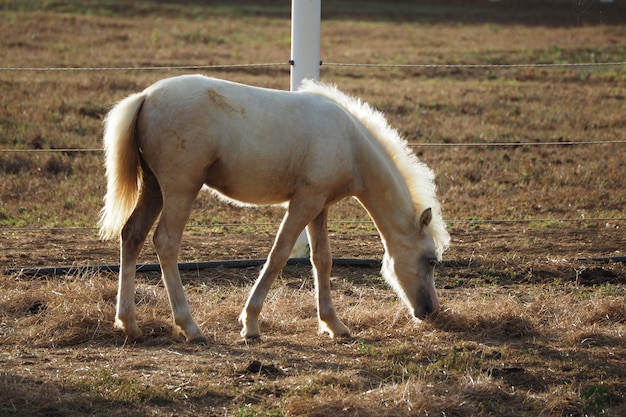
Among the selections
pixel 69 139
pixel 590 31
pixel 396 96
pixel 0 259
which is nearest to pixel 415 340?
pixel 0 259

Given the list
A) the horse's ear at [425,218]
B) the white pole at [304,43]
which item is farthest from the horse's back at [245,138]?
the white pole at [304,43]

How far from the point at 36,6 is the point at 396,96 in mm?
14172

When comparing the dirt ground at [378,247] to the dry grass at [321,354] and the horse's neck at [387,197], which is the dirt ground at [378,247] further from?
the horse's neck at [387,197]

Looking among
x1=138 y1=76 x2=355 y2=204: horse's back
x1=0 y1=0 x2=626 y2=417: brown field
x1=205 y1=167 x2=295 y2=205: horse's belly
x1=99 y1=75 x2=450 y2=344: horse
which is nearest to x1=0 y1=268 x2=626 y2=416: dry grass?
x1=0 y1=0 x2=626 y2=417: brown field

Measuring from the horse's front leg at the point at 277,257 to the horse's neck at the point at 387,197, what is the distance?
1.30ft

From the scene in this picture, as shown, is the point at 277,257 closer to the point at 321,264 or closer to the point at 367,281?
the point at 321,264

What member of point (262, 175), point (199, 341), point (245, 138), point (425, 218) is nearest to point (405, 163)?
point (425, 218)

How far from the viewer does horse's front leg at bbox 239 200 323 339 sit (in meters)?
5.31

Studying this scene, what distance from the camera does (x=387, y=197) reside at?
5547 millimetres

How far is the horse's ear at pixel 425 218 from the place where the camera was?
543 cm

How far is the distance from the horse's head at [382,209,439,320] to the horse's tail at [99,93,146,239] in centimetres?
174

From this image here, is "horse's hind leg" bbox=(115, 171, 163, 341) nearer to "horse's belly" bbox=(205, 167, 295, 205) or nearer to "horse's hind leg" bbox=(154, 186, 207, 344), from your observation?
"horse's hind leg" bbox=(154, 186, 207, 344)

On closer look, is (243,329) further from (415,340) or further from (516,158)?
(516,158)

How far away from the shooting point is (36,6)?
24281 millimetres
